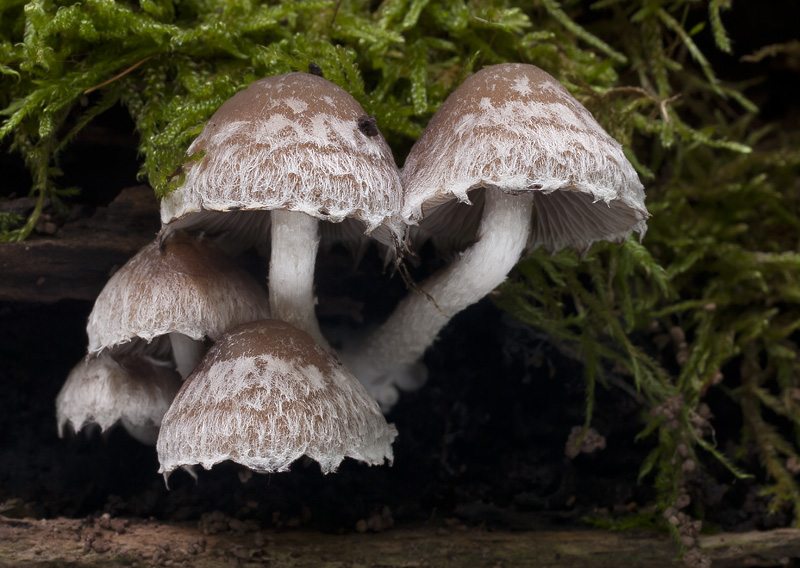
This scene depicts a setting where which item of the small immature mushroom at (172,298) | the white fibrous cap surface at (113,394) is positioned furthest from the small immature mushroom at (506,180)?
the white fibrous cap surface at (113,394)

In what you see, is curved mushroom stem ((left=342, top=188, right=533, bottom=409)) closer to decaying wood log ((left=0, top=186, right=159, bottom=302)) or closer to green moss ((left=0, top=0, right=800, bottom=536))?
green moss ((left=0, top=0, right=800, bottom=536))

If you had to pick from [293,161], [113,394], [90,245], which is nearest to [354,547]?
[113,394]

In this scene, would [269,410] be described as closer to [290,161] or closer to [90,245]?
[290,161]

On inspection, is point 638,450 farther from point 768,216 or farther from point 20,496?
point 20,496

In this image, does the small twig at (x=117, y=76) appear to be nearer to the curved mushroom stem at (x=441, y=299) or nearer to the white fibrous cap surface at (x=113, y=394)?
the white fibrous cap surface at (x=113, y=394)

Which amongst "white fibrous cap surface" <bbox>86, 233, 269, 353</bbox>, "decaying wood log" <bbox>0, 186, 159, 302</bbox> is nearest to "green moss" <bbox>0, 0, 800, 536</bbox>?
"decaying wood log" <bbox>0, 186, 159, 302</bbox>

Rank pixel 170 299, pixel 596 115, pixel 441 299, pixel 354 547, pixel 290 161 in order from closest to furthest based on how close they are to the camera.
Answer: pixel 290 161, pixel 170 299, pixel 354 547, pixel 441 299, pixel 596 115
